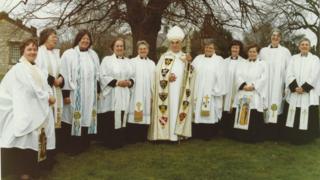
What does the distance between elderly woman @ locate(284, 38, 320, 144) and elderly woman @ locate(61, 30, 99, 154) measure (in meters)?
3.41

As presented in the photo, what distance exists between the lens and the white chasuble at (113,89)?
8.34m

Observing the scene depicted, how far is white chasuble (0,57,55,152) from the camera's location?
6.25 meters

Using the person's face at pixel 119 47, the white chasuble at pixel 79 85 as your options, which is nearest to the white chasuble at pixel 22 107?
the white chasuble at pixel 79 85

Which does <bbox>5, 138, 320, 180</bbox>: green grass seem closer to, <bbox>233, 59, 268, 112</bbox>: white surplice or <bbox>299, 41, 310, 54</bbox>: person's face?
<bbox>233, 59, 268, 112</bbox>: white surplice

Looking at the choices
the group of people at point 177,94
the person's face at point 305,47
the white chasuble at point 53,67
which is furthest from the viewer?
the person's face at point 305,47

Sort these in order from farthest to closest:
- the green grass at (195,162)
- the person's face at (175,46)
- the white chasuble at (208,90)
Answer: the white chasuble at (208,90) < the person's face at (175,46) < the green grass at (195,162)

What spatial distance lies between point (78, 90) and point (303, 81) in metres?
3.81

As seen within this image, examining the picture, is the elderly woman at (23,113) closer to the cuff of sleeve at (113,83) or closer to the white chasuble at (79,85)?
the white chasuble at (79,85)

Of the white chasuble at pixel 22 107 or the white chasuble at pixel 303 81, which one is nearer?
the white chasuble at pixel 22 107

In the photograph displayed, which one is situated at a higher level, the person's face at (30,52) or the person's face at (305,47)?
the person's face at (305,47)

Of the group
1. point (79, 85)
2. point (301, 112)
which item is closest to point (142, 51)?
point (79, 85)

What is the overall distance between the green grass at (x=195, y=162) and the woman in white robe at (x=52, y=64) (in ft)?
2.51

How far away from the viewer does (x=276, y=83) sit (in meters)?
9.39

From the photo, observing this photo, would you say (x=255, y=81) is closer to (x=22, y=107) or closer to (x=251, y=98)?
(x=251, y=98)
